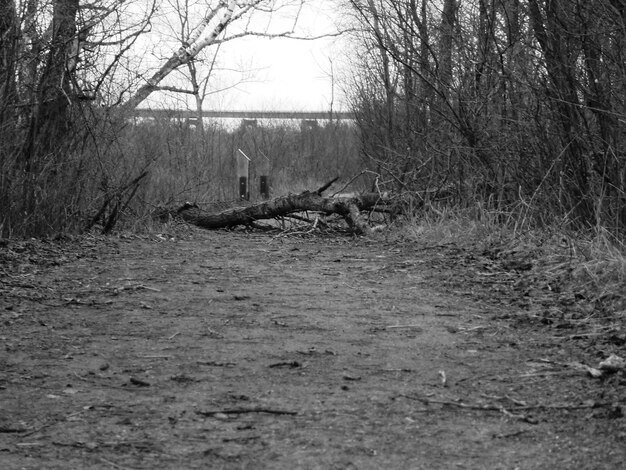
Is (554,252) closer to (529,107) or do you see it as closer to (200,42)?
(529,107)

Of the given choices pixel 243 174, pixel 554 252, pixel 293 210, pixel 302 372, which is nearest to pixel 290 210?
pixel 293 210

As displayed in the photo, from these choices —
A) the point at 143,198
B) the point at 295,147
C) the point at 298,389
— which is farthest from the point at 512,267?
the point at 295,147

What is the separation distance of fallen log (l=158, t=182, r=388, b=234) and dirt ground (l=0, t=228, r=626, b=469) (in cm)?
419

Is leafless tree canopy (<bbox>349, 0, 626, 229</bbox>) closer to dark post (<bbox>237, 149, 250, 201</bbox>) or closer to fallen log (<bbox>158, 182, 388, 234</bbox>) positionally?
fallen log (<bbox>158, 182, 388, 234</bbox>)

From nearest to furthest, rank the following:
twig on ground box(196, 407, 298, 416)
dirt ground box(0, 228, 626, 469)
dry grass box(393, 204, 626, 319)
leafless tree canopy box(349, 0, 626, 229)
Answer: dirt ground box(0, 228, 626, 469) < twig on ground box(196, 407, 298, 416) < dry grass box(393, 204, 626, 319) < leafless tree canopy box(349, 0, 626, 229)

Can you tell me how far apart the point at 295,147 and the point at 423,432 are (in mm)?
23324

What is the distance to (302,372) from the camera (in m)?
3.86

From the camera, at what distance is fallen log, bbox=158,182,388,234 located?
11.4m

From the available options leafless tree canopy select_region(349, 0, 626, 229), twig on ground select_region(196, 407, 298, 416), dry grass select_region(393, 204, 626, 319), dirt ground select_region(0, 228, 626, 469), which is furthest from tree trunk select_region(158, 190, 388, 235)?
twig on ground select_region(196, 407, 298, 416)

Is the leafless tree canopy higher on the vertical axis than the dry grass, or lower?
higher

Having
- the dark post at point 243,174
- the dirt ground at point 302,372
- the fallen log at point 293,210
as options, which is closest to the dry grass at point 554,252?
the dirt ground at point 302,372

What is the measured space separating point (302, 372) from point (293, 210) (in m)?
8.00

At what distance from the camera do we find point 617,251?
19.2 feet

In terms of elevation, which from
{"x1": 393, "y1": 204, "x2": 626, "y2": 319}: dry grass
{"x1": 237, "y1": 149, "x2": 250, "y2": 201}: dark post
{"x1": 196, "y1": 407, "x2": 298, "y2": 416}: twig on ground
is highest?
{"x1": 237, "y1": 149, "x2": 250, "y2": 201}: dark post
